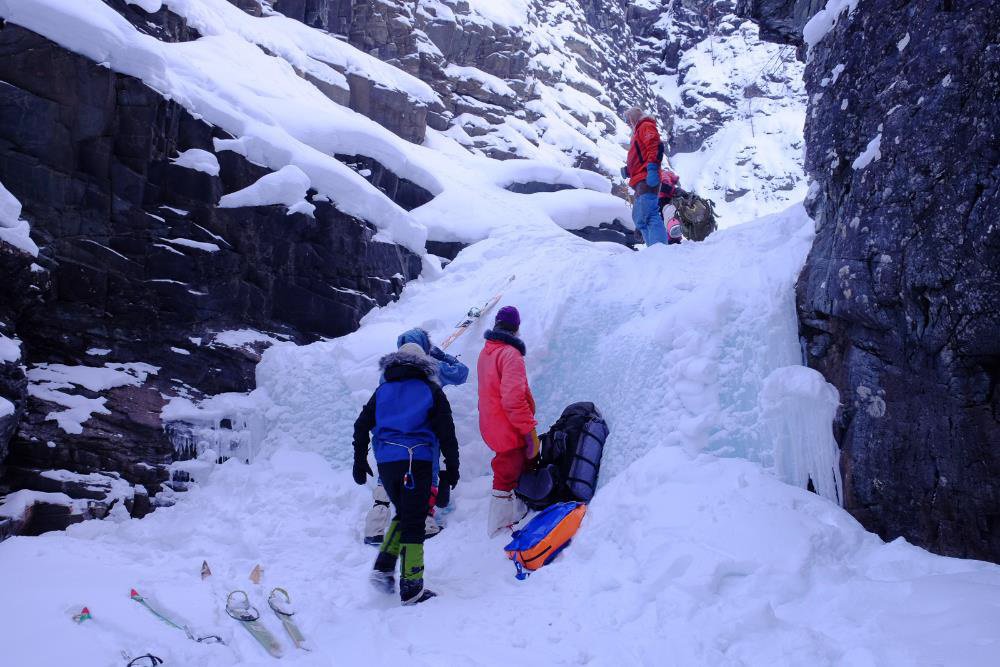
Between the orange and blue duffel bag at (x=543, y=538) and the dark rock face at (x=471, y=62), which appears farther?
the dark rock face at (x=471, y=62)

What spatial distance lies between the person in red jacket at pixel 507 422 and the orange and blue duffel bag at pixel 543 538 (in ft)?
1.22

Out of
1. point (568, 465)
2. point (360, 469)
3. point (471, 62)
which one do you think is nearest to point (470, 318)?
point (568, 465)

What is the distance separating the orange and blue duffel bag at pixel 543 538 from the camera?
3.75 meters

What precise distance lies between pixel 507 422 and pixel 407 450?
0.88 m

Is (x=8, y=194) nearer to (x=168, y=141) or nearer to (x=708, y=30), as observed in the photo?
(x=168, y=141)

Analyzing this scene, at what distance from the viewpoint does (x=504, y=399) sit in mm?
4340

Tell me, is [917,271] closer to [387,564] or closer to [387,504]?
[387,564]

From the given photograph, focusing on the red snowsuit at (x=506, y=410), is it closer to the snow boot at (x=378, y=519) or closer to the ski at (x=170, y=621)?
the snow boot at (x=378, y=519)

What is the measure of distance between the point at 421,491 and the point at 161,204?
558 cm

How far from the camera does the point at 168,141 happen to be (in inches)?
285

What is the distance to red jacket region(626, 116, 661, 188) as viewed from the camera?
275 inches

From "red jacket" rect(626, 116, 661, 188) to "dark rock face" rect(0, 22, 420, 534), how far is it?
163 inches

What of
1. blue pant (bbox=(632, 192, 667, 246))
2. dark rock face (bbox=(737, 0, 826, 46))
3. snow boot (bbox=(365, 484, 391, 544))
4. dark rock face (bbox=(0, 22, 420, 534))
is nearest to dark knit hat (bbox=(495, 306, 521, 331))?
snow boot (bbox=(365, 484, 391, 544))

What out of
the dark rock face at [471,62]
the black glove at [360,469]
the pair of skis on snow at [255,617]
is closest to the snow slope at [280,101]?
the dark rock face at [471,62]
